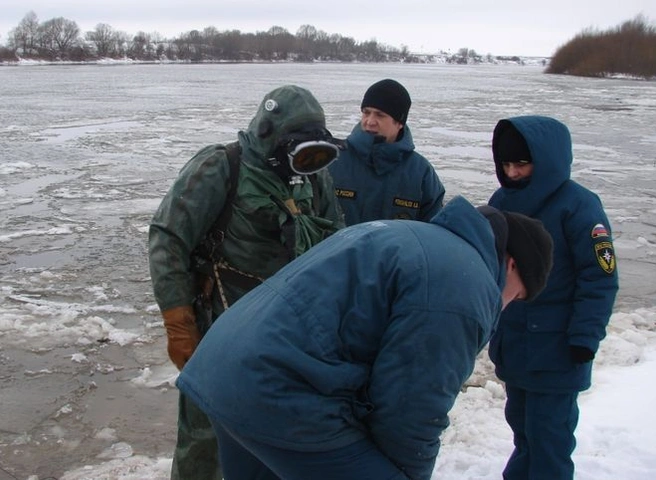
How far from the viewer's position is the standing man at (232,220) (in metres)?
2.42

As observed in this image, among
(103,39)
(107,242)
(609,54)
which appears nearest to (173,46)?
(103,39)

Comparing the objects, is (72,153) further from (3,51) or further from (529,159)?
(3,51)

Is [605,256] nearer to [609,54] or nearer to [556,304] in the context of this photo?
[556,304]

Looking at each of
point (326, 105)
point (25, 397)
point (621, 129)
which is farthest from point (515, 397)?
point (326, 105)

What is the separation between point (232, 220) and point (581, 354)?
1.48m

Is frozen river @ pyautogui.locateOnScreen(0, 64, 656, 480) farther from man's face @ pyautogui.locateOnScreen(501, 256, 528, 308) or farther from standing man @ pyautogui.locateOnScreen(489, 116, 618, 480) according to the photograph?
man's face @ pyautogui.locateOnScreen(501, 256, 528, 308)

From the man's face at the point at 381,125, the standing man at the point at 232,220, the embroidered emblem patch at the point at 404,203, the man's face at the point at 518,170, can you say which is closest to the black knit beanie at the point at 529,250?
the standing man at the point at 232,220

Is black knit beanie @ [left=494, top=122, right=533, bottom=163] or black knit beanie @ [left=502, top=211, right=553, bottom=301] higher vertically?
black knit beanie @ [left=494, top=122, right=533, bottom=163]

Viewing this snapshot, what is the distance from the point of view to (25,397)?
397cm

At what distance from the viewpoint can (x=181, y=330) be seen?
2.49m

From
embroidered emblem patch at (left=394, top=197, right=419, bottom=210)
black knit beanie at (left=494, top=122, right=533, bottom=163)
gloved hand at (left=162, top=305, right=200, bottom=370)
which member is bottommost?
gloved hand at (left=162, top=305, right=200, bottom=370)

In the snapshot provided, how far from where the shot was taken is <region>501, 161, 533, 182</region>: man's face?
9.43 ft

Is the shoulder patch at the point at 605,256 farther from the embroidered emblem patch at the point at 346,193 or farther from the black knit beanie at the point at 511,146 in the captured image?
the embroidered emblem patch at the point at 346,193

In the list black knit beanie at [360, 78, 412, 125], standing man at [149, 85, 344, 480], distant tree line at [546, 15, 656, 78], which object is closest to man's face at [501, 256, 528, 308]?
standing man at [149, 85, 344, 480]
